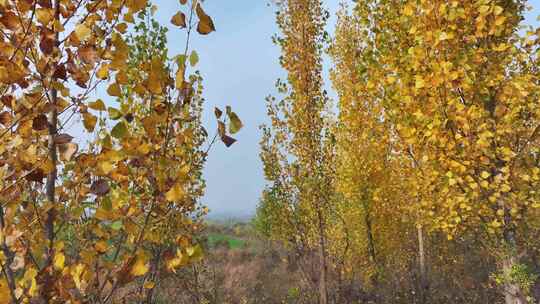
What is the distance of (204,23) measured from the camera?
1.23 m

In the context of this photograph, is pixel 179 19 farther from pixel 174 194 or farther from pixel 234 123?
pixel 174 194

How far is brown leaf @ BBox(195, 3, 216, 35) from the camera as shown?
1227mm

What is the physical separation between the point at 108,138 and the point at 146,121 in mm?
131

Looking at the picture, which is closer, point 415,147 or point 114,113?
point 114,113

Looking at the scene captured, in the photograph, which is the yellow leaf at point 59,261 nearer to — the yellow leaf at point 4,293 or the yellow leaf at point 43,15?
the yellow leaf at point 4,293

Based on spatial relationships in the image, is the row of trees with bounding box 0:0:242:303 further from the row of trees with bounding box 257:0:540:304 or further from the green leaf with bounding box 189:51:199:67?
the row of trees with bounding box 257:0:540:304

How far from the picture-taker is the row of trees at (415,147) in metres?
3.29

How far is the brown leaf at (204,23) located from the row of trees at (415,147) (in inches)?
79.7

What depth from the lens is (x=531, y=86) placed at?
3398mm

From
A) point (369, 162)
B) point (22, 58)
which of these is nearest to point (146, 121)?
point (22, 58)

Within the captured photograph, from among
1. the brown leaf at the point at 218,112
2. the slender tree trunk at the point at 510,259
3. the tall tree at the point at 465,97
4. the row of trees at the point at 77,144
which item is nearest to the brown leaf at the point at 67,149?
the row of trees at the point at 77,144

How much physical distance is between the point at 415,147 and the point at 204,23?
316cm

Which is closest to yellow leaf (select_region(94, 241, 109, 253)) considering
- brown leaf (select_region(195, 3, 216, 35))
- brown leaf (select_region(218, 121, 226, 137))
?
brown leaf (select_region(218, 121, 226, 137))

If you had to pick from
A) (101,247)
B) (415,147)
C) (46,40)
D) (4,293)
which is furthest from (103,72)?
(415,147)
